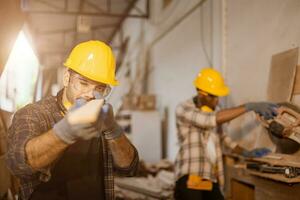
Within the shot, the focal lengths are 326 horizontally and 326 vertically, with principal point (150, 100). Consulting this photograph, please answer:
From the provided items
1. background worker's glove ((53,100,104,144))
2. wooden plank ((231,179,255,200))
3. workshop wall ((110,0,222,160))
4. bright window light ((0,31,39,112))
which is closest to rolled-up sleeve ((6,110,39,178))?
background worker's glove ((53,100,104,144))

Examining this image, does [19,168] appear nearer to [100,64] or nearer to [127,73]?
[100,64]

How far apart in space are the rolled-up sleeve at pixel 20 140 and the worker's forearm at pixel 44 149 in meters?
0.03

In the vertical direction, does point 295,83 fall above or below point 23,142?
above

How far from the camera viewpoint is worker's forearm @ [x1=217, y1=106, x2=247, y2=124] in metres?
2.74

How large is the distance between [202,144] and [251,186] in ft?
1.83

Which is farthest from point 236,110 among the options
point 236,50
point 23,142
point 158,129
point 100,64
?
point 158,129

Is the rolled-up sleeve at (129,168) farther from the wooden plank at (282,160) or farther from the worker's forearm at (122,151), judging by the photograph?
the wooden plank at (282,160)

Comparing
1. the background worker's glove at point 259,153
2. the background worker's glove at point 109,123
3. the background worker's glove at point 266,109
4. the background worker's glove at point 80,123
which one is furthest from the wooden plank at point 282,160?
the background worker's glove at point 80,123

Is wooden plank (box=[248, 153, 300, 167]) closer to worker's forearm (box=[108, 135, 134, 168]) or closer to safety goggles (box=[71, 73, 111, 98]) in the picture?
worker's forearm (box=[108, 135, 134, 168])

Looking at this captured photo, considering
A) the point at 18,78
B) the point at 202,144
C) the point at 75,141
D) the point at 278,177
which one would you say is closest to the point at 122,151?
the point at 75,141

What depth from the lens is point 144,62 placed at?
316 inches

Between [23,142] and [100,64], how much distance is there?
63 cm

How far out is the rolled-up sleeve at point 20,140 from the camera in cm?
147

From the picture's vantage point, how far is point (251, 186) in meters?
2.87
